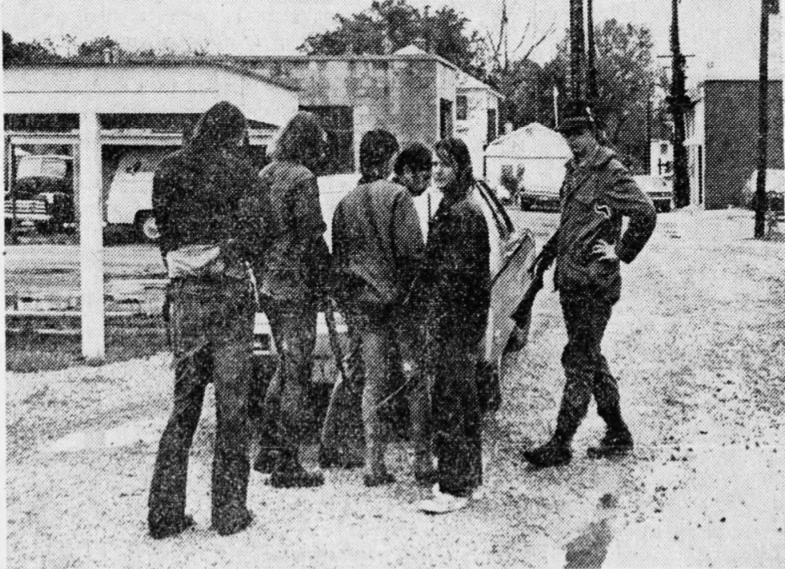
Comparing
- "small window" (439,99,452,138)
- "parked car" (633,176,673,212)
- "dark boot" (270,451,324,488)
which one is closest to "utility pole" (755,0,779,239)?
"small window" (439,99,452,138)

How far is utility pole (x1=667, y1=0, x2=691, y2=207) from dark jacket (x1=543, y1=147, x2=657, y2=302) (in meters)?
28.4

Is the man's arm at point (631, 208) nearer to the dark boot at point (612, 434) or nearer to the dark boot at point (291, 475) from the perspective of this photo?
the dark boot at point (612, 434)

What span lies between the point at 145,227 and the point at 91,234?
10.1 m

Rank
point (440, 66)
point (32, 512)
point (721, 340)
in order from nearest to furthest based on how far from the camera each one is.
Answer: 1. point (32, 512)
2. point (721, 340)
3. point (440, 66)

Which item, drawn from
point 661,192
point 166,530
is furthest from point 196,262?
point 661,192

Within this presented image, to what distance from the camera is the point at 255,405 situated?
657 centimetres

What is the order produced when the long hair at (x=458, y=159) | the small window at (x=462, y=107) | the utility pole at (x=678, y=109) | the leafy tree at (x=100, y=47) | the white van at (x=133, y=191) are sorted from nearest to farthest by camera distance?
1. the long hair at (x=458, y=159)
2. the leafy tree at (x=100, y=47)
3. the white van at (x=133, y=191)
4. the utility pole at (x=678, y=109)
5. the small window at (x=462, y=107)

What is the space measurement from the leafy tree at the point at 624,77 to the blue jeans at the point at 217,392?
51.0 m

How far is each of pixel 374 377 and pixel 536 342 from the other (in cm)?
477

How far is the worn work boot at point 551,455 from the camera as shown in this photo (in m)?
5.67

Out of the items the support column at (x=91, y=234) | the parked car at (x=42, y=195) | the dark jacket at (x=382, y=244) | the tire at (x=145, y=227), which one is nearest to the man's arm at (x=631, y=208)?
the dark jacket at (x=382, y=244)

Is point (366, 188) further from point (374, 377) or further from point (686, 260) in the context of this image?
point (686, 260)

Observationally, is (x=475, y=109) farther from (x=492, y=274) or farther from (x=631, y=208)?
(x=631, y=208)

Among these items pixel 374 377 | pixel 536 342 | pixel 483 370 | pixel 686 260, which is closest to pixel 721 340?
pixel 536 342
